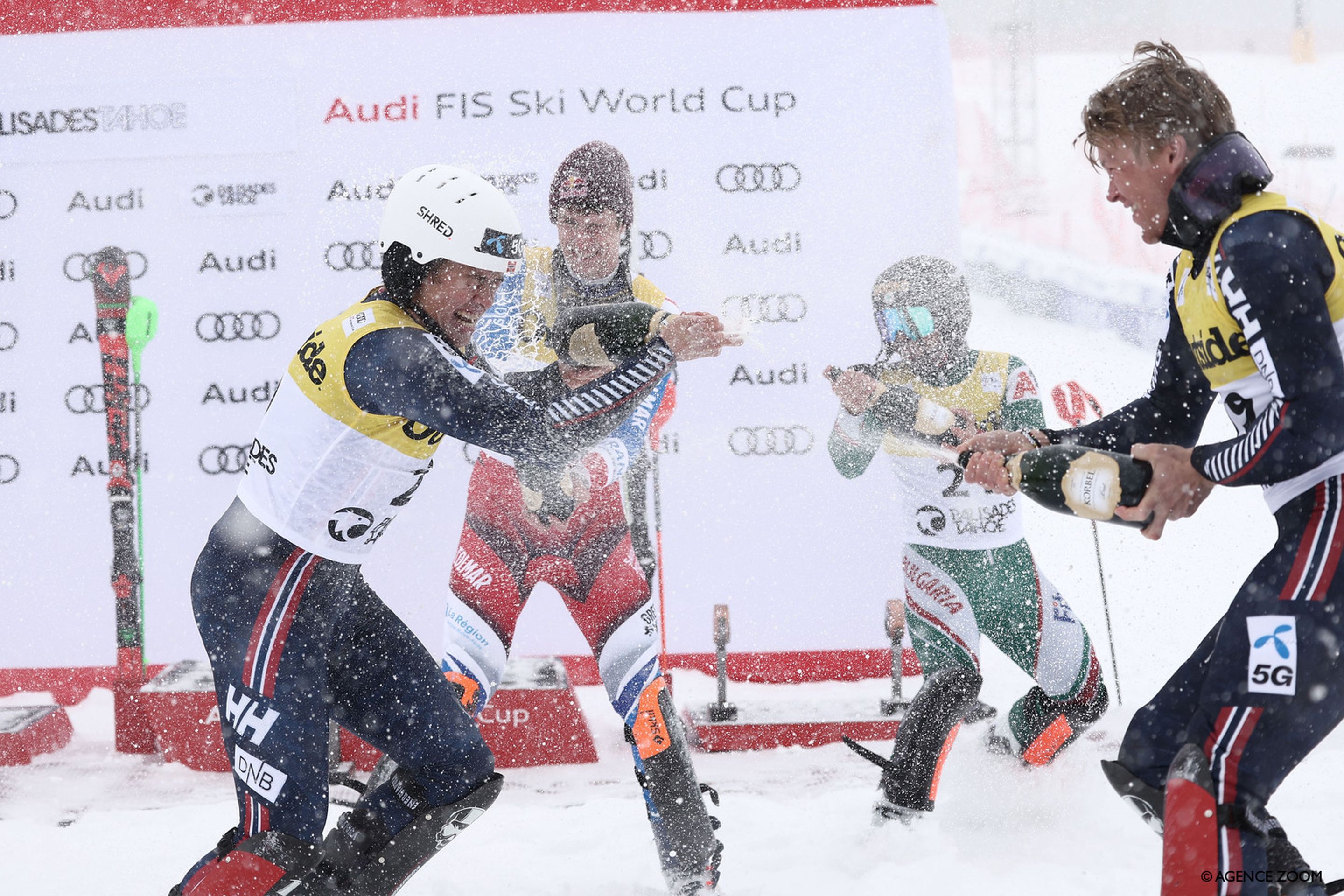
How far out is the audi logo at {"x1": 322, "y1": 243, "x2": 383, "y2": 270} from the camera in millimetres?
5609

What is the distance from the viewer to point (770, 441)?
567 centimetres

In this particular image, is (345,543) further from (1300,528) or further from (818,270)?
(818,270)

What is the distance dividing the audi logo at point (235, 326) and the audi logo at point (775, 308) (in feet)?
7.20

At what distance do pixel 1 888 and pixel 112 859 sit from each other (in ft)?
1.08

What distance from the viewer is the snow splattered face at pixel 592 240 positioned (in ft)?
13.7

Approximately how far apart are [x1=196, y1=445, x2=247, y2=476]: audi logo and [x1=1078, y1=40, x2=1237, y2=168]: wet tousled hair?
4.31 m

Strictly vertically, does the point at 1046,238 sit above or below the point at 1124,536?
above

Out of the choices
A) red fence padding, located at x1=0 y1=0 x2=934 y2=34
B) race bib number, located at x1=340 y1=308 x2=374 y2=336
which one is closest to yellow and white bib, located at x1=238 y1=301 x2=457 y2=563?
race bib number, located at x1=340 y1=308 x2=374 y2=336

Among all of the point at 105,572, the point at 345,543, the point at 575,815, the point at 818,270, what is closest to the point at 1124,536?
the point at 818,270

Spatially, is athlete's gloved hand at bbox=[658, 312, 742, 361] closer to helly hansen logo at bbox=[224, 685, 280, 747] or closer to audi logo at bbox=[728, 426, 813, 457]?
helly hansen logo at bbox=[224, 685, 280, 747]

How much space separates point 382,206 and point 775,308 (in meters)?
1.90

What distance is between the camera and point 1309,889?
233cm

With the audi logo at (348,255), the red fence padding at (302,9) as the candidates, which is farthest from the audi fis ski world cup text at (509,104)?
the audi logo at (348,255)

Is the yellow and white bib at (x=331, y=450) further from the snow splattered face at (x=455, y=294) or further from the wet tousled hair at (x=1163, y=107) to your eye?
the wet tousled hair at (x=1163, y=107)
